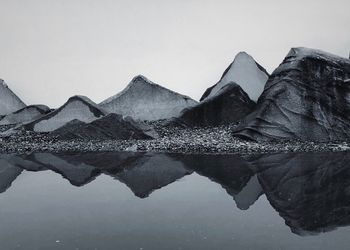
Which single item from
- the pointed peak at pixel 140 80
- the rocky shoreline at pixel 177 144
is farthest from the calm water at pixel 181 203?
the pointed peak at pixel 140 80

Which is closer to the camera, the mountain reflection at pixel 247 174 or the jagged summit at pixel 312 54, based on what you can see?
the mountain reflection at pixel 247 174

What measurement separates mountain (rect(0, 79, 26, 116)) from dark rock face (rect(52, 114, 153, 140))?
636 centimetres

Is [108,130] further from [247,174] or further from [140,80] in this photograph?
[247,174]

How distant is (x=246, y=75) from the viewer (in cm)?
1520

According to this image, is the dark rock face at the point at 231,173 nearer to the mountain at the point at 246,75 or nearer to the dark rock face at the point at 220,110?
the dark rock face at the point at 220,110

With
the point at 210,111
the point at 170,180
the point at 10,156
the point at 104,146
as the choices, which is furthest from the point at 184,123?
the point at 170,180

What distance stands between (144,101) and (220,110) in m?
3.13

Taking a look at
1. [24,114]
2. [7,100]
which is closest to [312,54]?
[24,114]

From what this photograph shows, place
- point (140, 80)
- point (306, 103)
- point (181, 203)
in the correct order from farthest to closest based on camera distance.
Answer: point (140, 80)
point (306, 103)
point (181, 203)

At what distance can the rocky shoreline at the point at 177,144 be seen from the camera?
9.56 meters

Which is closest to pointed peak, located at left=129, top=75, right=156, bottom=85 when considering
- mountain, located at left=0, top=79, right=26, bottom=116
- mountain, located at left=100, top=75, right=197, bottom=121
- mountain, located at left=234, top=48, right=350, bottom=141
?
mountain, located at left=100, top=75, right=197, bottom=121

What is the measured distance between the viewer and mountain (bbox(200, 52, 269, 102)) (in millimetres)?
15164

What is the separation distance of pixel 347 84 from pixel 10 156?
9.43 meters

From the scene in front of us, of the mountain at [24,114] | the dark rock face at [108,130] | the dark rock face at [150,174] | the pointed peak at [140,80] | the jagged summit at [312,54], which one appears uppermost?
the jagged summit at [312,54]
